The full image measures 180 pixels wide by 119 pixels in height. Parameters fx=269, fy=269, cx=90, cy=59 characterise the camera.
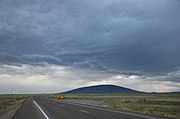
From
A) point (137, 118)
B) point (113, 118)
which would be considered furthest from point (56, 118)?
point (137, 118)

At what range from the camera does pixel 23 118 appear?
20234 mm

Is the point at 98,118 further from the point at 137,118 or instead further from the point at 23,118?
the point at 23,118

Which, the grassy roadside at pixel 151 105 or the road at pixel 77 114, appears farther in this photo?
the grassy roadside at pixel 151 105

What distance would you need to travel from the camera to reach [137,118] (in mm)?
18812

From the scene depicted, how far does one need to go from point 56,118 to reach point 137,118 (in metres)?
5.74

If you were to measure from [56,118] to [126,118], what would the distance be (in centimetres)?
498

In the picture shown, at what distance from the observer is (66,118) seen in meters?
19.2

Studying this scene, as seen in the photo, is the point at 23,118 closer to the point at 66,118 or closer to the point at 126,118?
the point at 66,118

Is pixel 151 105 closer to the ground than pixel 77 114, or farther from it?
farther from it

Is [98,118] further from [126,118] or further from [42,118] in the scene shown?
[42,118]

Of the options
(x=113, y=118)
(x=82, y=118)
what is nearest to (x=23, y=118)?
(x=82, y=118)

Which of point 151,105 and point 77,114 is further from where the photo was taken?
point 151,105

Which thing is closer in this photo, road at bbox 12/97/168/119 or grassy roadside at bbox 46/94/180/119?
road at bbox 12/97/168/119

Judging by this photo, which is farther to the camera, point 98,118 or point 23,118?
point 23,118
